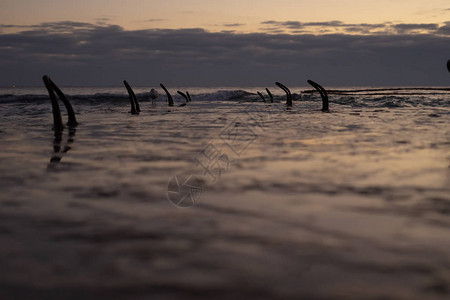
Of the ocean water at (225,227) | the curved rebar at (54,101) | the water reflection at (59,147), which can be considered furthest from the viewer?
the curved rebar at (54,101)

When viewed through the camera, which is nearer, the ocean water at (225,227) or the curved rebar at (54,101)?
the ocean water at (225,227)

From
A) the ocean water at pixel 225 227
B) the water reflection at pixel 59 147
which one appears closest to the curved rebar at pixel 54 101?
the water reflection at pixel 59 147

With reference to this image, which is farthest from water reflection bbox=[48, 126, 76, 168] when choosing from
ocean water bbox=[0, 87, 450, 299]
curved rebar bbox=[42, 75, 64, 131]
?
curved rebar bbox=[42, 75, 64, 131]

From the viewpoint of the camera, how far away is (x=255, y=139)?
841 cm

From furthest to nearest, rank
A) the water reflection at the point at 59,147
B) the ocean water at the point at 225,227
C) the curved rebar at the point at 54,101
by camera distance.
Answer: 1. the curved rebar at the point at 54,101
2. the water reflection at the point at 59,147
3. the ocean water at the point at 225,227

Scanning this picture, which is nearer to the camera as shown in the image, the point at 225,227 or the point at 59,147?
the point at 225,227

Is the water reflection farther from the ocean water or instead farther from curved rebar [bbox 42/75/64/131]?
curved rebar [bbox 42/75/64/131]

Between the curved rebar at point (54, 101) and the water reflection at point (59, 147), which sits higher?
the curved rebar at point (54, 101)

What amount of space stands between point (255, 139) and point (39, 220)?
18.9 feet

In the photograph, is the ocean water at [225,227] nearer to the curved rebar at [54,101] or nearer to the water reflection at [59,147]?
the water reflection at [59,147]

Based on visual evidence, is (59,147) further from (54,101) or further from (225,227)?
(225,227)

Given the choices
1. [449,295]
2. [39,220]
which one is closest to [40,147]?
[39,220]

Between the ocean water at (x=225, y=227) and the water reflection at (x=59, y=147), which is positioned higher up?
the ocean water at (x=225, y=227)

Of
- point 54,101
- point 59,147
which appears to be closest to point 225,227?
point 59,147
